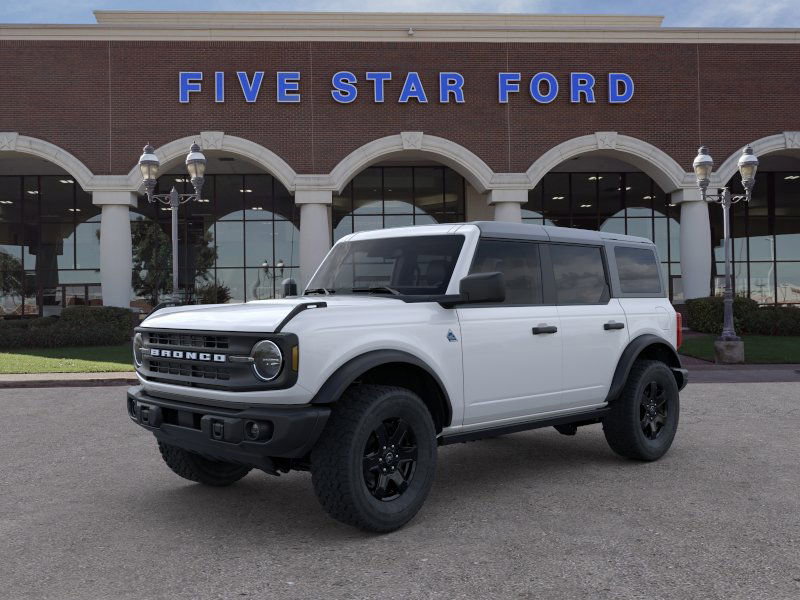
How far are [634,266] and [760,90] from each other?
21992 millimetres

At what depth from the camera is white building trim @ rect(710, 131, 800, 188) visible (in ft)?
79.9

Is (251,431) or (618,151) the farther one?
(618,151)

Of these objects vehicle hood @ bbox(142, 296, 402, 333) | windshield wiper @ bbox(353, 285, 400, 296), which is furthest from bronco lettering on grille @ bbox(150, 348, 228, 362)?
windshield wiper @ bbox(353, 285, 400, 296)

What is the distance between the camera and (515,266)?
5.71 m

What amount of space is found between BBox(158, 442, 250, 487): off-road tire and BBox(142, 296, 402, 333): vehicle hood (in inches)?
42.5

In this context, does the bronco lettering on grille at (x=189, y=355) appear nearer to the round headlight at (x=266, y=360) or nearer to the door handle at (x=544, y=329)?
the round headlight at (x=266, y=360)

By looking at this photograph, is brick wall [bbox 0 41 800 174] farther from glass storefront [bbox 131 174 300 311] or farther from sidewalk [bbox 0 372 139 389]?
sidewalk [bbox 0 372 139 389]

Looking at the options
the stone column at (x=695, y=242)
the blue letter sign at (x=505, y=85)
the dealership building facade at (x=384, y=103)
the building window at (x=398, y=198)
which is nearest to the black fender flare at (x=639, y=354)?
the dealership building facade at (x=384, y=103)

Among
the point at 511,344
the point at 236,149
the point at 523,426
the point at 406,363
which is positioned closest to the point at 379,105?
the point at 236,149

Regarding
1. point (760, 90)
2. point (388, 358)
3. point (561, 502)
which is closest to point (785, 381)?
point (561, 502)

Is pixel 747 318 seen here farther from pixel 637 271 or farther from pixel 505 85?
pixel 637 271

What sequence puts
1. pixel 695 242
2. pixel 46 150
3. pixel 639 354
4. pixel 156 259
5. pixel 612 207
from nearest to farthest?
pixel 639 354, pixel 46 150, pixel 695 242, pixel 156 259, pixel 612 207

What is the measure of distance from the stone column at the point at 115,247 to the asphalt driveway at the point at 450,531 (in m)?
17.4

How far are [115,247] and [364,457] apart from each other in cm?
2160
